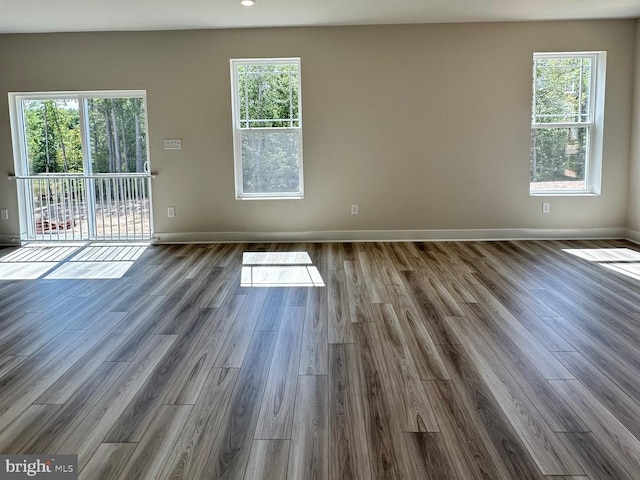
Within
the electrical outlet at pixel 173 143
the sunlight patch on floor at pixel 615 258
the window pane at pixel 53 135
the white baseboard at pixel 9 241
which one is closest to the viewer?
the sunlight patch on floor at pixel 615 258

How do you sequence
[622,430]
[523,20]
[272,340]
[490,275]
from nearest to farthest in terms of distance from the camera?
[622,430] < [272,340] < [490,275] < [523,20]

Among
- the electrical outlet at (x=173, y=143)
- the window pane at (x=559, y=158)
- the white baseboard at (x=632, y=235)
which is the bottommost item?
the white baseboard at (x=632, y=235)

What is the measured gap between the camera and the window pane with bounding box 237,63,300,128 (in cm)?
614

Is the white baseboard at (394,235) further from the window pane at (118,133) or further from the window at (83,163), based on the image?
the window pane at (118,133)

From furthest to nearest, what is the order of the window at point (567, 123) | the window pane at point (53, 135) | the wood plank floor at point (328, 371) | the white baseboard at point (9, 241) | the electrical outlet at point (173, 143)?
the white baseboard at point (9, 241) < the window pane at point (53, 135) < the electrical outlet at point (173, 143) < the window at point (567, 123) < the wood plank floor at point (328, 371)

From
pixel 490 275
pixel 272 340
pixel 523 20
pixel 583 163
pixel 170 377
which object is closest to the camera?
pixel 170 377

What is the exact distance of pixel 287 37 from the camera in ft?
19.6

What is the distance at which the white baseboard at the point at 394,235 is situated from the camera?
6.20m

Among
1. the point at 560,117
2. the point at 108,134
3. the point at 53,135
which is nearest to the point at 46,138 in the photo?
the point at 53,135

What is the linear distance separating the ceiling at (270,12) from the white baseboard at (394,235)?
2364mm

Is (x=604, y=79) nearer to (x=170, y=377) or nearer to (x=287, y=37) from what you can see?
(x=287, y=37)

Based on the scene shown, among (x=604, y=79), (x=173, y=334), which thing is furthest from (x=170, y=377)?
(x=604, y=79)

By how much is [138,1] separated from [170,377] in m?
3.58

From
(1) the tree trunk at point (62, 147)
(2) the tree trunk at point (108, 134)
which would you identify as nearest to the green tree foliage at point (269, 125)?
(2) the tree trunk at point (108, 134)
